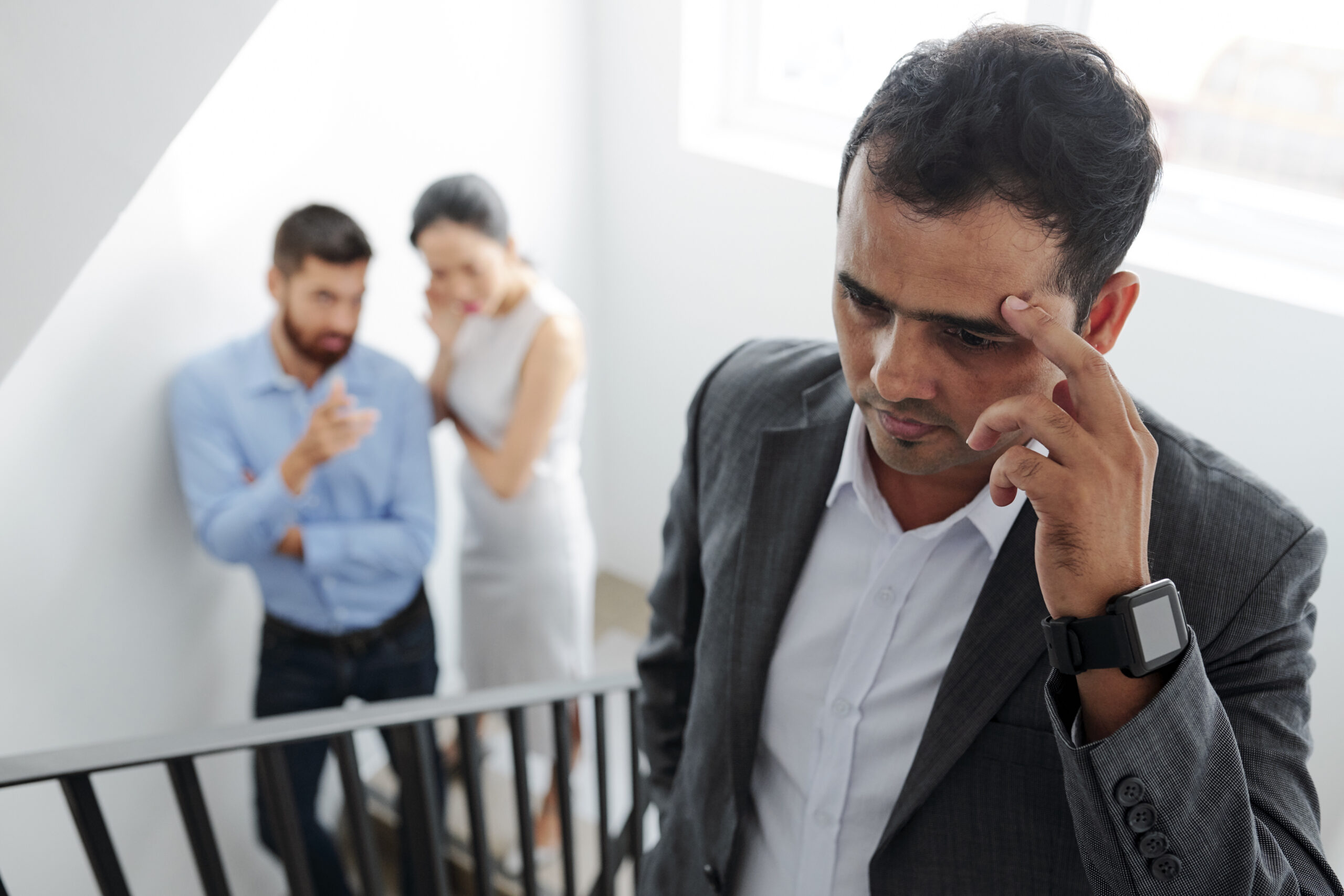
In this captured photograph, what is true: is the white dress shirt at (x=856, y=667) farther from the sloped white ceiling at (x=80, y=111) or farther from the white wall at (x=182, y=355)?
the white wall at (x=182, y=355)

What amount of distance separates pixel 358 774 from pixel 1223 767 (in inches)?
49.8

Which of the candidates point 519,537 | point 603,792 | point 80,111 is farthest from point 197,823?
point 519,537

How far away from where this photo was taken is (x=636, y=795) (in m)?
2.20

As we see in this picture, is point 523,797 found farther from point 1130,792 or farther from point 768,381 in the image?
point 1130,792

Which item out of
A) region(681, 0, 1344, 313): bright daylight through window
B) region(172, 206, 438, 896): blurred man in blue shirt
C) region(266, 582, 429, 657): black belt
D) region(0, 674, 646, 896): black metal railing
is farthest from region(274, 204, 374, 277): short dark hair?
region(681, 0, 1344, 313): bright daylight through window

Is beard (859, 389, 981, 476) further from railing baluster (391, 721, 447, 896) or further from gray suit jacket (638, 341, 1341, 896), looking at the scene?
railing baluster (391, 721, 447, 896)

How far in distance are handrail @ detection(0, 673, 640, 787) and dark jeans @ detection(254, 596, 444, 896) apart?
93cm

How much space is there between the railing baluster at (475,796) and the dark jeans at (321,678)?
1.94 ft

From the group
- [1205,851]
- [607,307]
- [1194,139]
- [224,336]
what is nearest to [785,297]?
[607,307]

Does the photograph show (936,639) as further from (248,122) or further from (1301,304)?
(248,122)

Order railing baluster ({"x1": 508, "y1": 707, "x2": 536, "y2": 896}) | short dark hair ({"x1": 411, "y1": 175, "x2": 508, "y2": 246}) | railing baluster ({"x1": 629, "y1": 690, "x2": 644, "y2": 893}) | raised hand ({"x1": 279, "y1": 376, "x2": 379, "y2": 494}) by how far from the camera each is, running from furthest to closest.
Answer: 1. short dark hair ({"x1": 411, "y1": 175, "x2": 508, "y2": 246})
2. raised hand ({"x1": 279, "y1": 376, "x2": 379, "y2": 494})
3. railing baluster ({"x1": 629, "y1": 690, "x2": 644, "y2": 893})
4. railing baluster ({"x1": 508, "y1": 707, "x2": 536, "y2": 896})

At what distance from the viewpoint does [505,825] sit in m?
3.43

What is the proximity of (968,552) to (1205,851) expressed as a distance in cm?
38

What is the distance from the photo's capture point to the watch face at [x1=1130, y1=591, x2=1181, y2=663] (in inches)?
34.3
